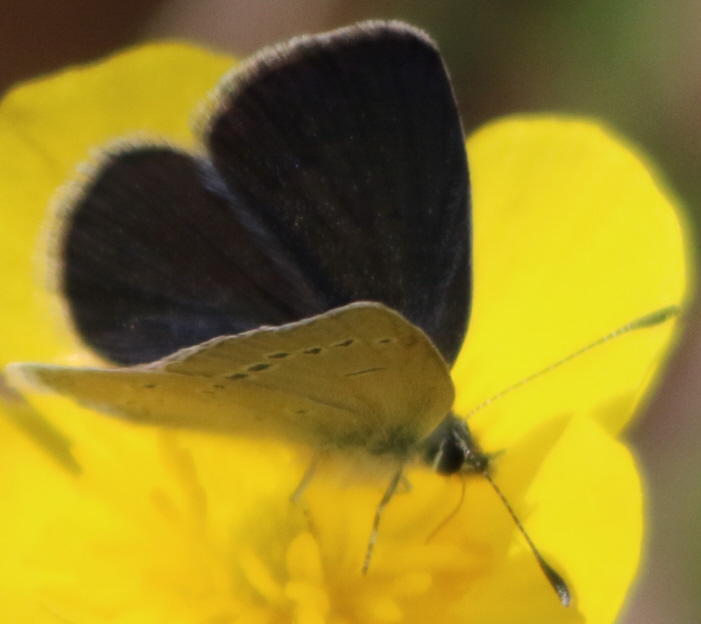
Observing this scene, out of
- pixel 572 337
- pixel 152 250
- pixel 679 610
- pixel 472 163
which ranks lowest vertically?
pixel 679 610

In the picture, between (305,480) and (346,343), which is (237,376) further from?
(305,480)

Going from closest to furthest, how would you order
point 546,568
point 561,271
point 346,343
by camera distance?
point 346,343
point 546,568
point 561,271

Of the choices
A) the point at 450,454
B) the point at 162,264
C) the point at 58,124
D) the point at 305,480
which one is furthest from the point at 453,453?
the point at 58,124

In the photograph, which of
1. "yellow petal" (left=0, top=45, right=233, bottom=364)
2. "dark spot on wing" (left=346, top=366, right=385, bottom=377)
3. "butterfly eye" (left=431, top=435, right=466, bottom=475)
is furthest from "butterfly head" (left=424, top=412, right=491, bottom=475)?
"yellow petal" (left=0, top=45, right=233, bottom=364)

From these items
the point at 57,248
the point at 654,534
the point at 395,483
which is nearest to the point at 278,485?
the point at 395,483

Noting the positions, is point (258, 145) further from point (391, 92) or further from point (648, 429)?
point (648, 429)
